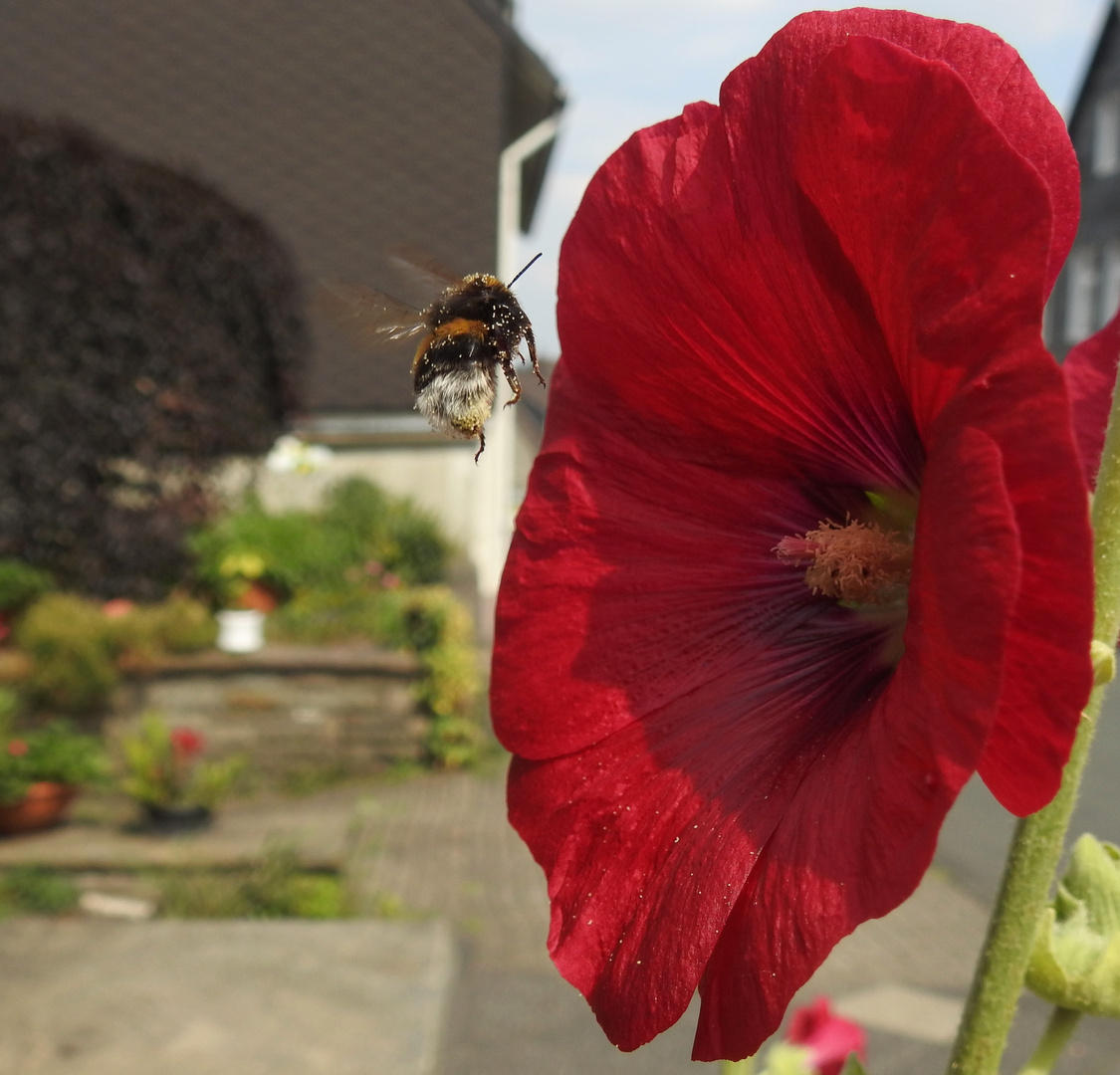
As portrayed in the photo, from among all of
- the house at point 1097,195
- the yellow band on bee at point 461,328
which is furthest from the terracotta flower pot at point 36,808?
the house at point 1097,195

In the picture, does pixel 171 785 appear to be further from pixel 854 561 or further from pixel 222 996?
pixel 854 561

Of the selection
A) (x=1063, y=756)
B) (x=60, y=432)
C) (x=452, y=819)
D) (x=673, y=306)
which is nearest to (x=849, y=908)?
(x=1063, y=756)

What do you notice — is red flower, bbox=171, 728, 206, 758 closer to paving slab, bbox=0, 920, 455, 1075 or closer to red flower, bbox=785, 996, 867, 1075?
paving slab, bbox=0, 920, 455, 1075

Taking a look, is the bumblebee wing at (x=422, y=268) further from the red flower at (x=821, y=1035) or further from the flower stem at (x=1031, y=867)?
the flower stem at (x=1031, y=867)

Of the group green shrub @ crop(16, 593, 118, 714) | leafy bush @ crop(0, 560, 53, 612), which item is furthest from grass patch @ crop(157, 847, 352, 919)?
leafy bush @ crop(0, 560, 53, 612)

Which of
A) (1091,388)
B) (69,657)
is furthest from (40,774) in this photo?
(1091,388)
